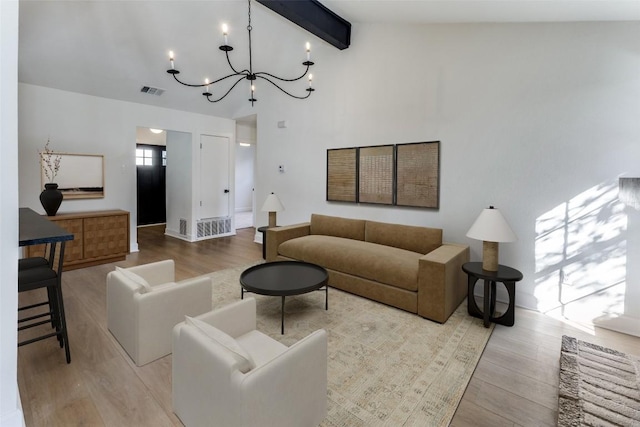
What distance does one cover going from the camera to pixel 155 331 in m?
2.18

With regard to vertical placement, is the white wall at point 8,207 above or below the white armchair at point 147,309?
above

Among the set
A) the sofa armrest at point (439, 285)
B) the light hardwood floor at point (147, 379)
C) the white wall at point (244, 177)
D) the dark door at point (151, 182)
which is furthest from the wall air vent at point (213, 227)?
the sofa armrest at point (439, 285)

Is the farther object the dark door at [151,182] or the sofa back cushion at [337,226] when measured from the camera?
the dark door at [151,182]

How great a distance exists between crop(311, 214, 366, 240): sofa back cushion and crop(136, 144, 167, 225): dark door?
5.11 metres

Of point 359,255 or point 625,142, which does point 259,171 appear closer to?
point 359,255

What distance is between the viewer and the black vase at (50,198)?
4.11 meters

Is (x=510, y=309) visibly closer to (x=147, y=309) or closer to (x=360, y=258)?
(x=360, y=258)

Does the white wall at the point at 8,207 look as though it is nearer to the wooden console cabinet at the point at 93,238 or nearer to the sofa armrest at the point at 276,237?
the sofa armrest at the point at 276,237

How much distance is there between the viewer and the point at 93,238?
14.6ft

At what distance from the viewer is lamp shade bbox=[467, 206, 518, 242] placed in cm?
266

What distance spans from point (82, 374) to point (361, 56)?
187 inches

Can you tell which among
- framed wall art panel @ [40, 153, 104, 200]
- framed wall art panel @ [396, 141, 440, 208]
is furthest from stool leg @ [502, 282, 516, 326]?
framed wall art panel @ [40, 153, 104, 200]

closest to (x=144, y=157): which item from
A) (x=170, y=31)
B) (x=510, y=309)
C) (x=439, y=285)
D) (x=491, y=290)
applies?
(x=170, y=31)

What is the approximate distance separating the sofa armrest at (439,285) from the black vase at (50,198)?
4.93 meters
